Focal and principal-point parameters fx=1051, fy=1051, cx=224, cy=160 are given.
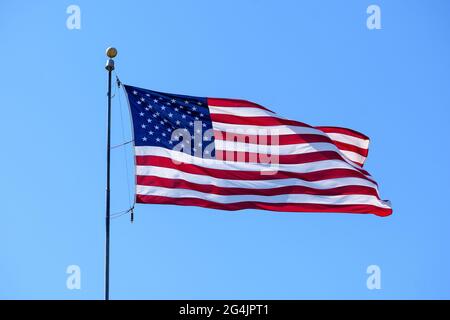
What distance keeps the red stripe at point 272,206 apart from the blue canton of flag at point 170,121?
1577 millimetres

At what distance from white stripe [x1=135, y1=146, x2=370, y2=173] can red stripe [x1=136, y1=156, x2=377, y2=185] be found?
3.8 inches

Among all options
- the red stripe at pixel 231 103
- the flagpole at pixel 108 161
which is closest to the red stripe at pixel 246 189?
the flagpole at pixel 108 161

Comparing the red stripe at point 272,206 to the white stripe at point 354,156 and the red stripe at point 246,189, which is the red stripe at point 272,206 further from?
the white stripe at point 354,156

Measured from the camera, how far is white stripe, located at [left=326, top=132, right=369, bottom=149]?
102ft

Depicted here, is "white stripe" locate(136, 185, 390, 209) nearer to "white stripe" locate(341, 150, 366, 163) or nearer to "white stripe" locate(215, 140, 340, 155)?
"white stripe" locate(215, 140, 340, 155)

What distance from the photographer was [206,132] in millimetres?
29438

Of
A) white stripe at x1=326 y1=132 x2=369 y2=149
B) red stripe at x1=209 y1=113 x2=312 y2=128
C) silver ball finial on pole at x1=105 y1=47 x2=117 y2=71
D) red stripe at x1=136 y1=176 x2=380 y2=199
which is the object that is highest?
silver ball finial on pole at x1=105 y1=47 x2=117 y2=71

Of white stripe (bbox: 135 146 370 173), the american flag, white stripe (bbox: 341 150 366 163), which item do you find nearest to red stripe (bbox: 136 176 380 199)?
the american flag

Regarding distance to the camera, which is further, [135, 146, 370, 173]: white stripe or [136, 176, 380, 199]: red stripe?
[135, 146, 370, 173]: white stripe

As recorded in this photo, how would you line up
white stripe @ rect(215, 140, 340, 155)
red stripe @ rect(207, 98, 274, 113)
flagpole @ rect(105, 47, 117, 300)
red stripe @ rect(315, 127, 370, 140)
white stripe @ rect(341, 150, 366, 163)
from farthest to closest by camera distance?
white stripe @ rect(341, 150, 366, 163) < red stripe @ rect(315, 127, 370, 140) < red stripe @ rect(207, 98, 274, 113) < white stripe @ rect(215, 140, 340, 155) < flagpole @ rect(105, 47, 117, 300)
